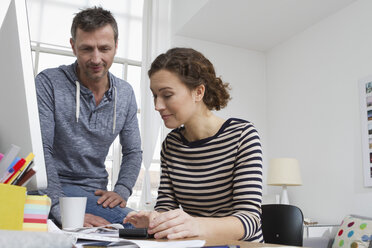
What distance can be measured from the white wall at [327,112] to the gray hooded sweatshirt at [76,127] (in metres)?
2.67

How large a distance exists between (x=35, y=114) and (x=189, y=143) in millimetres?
842

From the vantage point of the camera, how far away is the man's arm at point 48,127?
1204 mm

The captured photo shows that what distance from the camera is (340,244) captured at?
3.03 meters

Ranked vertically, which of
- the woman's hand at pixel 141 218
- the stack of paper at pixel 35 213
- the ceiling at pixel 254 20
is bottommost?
the woman's hand at pixel 141 218

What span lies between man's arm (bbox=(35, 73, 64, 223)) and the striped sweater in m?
0.38

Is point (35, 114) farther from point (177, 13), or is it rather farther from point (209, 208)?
point (177, 13)

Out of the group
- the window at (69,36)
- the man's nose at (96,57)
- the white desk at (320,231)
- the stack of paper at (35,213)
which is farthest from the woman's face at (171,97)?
the window at (69,36)

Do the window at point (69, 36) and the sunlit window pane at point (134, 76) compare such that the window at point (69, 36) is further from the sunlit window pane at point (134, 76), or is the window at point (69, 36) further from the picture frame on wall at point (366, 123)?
the picture frame on wall at point (366, 123)

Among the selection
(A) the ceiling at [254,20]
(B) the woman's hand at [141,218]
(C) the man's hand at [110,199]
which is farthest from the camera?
(A) the ceiling at [254,20]

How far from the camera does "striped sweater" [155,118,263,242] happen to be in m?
1.16

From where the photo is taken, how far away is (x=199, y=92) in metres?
1.36

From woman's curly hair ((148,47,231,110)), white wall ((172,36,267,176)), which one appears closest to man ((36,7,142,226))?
woman's curly hair ((148,47,231,110))

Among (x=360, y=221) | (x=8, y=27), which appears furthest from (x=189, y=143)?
(x=360, y=221)

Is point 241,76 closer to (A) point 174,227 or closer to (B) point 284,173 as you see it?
(B) point 284,173
